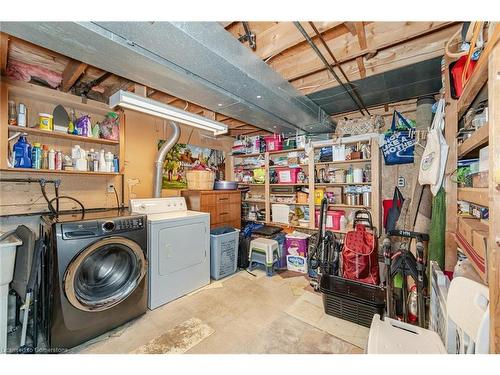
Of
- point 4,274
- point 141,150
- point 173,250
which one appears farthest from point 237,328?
point 141,150

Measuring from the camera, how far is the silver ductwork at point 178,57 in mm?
1159

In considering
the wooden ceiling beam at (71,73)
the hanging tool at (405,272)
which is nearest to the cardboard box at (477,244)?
the hanging tool at (405,272)

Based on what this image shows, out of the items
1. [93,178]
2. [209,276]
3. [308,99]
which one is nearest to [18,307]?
[93,178]

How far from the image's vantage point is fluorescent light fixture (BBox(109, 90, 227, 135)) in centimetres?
175

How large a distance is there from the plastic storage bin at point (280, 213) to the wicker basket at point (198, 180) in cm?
126

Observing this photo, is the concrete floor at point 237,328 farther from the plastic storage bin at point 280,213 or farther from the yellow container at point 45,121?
the yellow container at point 45,121

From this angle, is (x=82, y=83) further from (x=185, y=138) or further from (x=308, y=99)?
(x=308, y=99)

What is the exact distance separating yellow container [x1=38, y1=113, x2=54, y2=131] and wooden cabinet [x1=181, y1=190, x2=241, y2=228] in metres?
1.78

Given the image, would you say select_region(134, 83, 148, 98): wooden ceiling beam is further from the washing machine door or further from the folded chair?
the folded chair

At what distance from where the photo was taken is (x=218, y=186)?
366 centimetres

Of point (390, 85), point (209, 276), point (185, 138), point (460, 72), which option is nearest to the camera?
point (460, 72)

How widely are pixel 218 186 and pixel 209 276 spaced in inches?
58.6

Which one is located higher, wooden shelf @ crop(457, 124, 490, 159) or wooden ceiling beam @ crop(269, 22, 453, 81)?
wooden ceiling beam @ crop(269, 22, 453, 81)

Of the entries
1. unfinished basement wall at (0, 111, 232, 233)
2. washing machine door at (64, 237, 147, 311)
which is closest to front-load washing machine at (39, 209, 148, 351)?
washing machine door at (64, 237, 147, 311)
